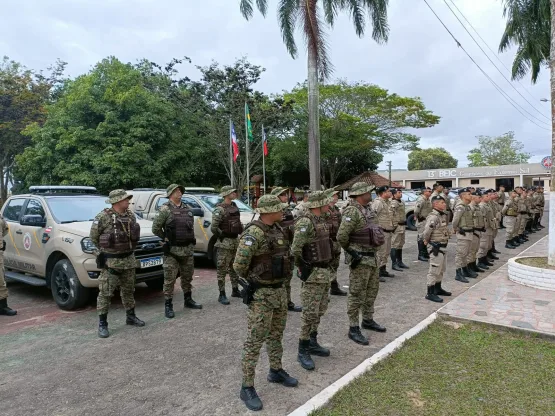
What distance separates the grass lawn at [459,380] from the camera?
121 inches

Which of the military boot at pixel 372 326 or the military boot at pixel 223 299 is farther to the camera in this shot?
the military boot at pixel 223 299

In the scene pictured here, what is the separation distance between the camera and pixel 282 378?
352 cm

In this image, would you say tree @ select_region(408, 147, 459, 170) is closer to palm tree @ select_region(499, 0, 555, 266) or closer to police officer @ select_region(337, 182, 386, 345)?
palm tree @ select_region(499, 0, 555, 266)

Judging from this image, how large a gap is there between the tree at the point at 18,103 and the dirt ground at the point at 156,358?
2079 centimetres

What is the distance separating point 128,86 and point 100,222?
1444 centimetres

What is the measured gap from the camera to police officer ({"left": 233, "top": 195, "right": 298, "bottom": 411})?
3229mm

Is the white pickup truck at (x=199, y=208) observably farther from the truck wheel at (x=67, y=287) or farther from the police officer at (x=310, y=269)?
the police officer at (x=310, y=269)

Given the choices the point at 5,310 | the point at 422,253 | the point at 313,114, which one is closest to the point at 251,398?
the point at 5,310

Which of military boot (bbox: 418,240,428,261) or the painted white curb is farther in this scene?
military boot (bbox: 418,240,428,261)

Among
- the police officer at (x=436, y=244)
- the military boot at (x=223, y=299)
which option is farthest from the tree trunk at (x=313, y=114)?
the military boot at (x=223, y=299)

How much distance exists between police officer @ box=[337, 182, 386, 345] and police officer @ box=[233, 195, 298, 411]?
56.2 inches

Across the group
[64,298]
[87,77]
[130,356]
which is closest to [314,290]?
[130,356]

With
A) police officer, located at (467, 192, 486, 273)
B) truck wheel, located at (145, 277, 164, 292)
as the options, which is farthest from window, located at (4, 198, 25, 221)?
police officer, located at (467, 192, 486, 273)

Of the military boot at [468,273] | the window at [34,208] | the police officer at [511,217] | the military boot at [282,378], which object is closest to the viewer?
the military boot at [282,378]
